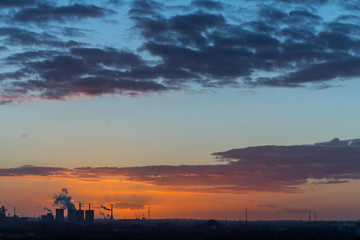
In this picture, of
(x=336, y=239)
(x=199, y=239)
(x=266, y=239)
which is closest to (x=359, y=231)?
(x=336, y=239)

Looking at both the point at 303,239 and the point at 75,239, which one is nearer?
the point at 75,239

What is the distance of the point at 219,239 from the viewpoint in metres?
116

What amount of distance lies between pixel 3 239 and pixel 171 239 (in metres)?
33.1

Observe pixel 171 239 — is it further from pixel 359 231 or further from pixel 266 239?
pixel 359 231

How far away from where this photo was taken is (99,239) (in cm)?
11281

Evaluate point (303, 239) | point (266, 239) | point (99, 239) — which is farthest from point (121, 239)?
point (303, 239)

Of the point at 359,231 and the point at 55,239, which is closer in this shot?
the point at 55,239

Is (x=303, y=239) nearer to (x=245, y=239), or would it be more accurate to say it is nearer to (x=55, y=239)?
(x=245, y=239)

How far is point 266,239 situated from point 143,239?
2636 centimetres

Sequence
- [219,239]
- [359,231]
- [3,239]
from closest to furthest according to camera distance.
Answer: [3,239] → [219,239] → [359,231]

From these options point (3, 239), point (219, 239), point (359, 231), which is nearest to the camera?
point (3, 239)

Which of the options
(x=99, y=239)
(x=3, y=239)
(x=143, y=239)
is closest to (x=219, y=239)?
(x=143, y=239)

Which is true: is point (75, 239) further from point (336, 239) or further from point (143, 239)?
point (336, 239)

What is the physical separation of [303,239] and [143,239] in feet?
117
